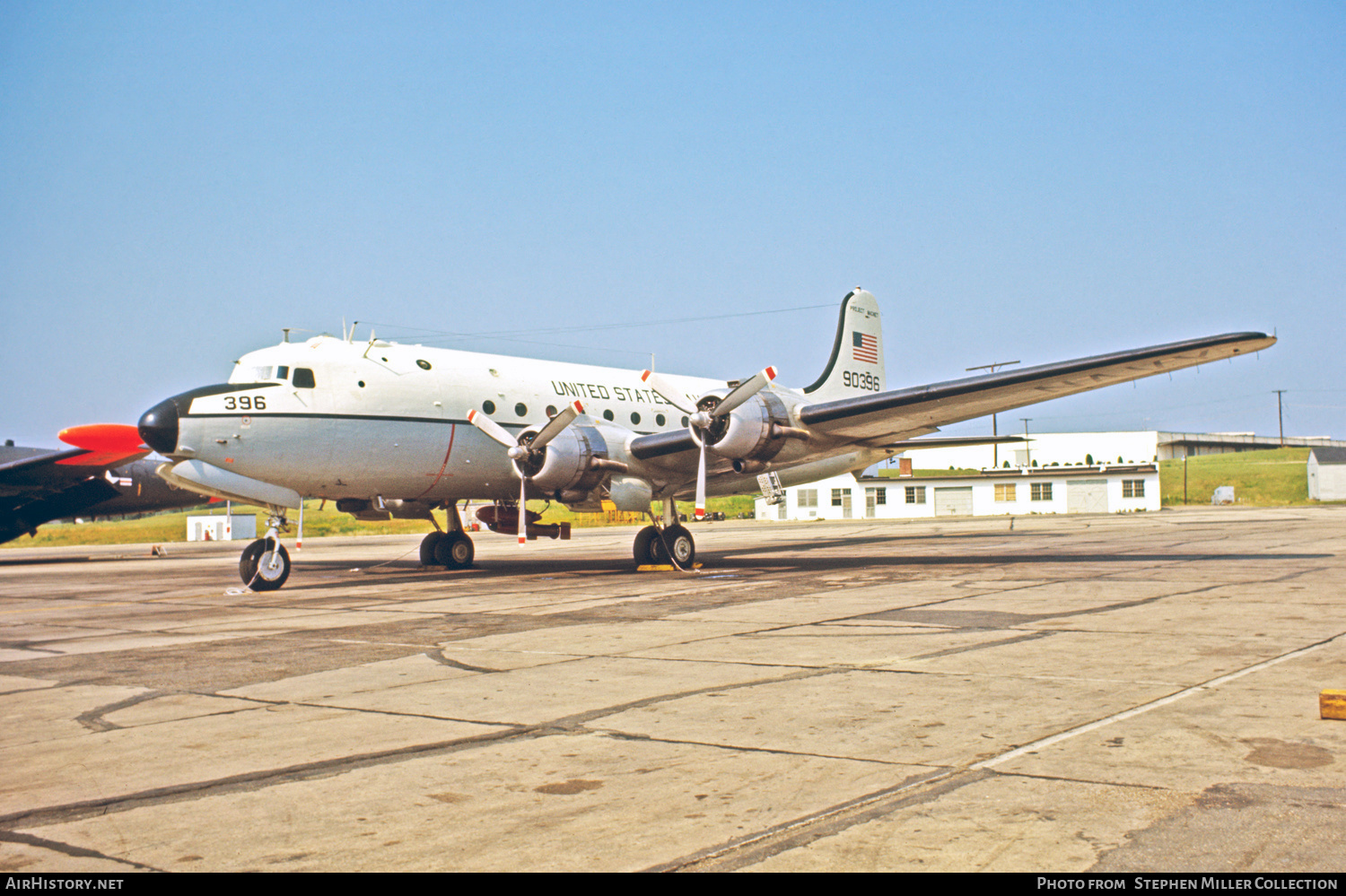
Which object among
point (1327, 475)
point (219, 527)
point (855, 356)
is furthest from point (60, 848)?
point (1327, 475)

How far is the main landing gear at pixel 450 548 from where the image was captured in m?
24.1

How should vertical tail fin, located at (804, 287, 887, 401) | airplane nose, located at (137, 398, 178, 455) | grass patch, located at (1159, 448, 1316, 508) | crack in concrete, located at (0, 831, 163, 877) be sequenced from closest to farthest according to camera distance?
crack in concrete, located at (0, 831, 163, 877) < airplane nose, located at (137, 398, 178, 455) < vertical tail fin, located at (804, 287, 887, 401) < grass patch, located at (1159, 448, 1316, 508)

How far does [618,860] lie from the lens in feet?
12.6

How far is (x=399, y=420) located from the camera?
1898cm

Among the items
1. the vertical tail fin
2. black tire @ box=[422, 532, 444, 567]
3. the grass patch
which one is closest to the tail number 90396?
the vertical tail fin

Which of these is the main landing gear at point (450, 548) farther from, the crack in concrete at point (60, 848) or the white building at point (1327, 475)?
the white building at point (1327, 475)

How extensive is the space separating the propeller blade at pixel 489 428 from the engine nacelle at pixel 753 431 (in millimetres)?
4191

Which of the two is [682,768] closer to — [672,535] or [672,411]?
[672,535]

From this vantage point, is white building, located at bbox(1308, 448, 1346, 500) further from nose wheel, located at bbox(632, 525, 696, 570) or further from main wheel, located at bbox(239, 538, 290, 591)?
main wheel, located at bbox(239, 538, 290, 591)

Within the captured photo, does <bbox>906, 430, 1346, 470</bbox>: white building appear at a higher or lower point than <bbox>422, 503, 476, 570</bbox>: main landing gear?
higher

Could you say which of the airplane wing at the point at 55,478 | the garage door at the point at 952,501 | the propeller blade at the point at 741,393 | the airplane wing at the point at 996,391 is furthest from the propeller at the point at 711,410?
the garage door at the point at 952,501

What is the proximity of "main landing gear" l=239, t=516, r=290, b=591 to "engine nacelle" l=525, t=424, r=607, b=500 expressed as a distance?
5.03 meters

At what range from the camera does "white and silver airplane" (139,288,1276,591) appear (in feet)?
56.6

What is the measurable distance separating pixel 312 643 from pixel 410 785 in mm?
6273
